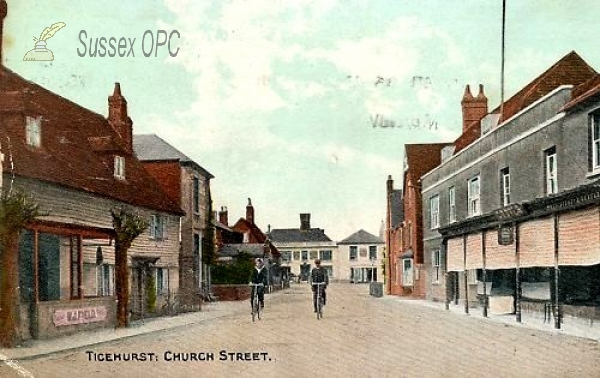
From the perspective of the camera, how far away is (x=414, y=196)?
115 ft

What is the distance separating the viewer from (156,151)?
16797 mm

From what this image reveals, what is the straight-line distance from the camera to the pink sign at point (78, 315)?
16359 mm

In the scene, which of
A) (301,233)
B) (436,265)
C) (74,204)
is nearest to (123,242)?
(74,204)

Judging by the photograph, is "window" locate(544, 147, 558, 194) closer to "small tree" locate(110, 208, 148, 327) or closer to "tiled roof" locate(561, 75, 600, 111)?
"tiled roof" locate(561, 75, 600, 111)

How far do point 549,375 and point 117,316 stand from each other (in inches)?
359

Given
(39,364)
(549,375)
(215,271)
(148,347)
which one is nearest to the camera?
(549,375)

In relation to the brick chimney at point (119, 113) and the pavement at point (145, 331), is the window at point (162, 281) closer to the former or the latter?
the pavement at point (145, 331)

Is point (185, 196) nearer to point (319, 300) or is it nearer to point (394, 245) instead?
point (319, 300)

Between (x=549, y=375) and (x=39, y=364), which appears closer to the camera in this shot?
(x=549, y=375)

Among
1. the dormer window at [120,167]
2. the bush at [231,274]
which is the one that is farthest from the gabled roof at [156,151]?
the bush at [231,274]

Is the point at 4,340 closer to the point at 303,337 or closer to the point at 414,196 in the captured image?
the point at 303,337

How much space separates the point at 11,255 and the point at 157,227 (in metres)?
4.86

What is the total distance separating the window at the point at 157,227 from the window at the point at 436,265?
1727 cm

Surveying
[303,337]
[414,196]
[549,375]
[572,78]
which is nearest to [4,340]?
[303,337]
